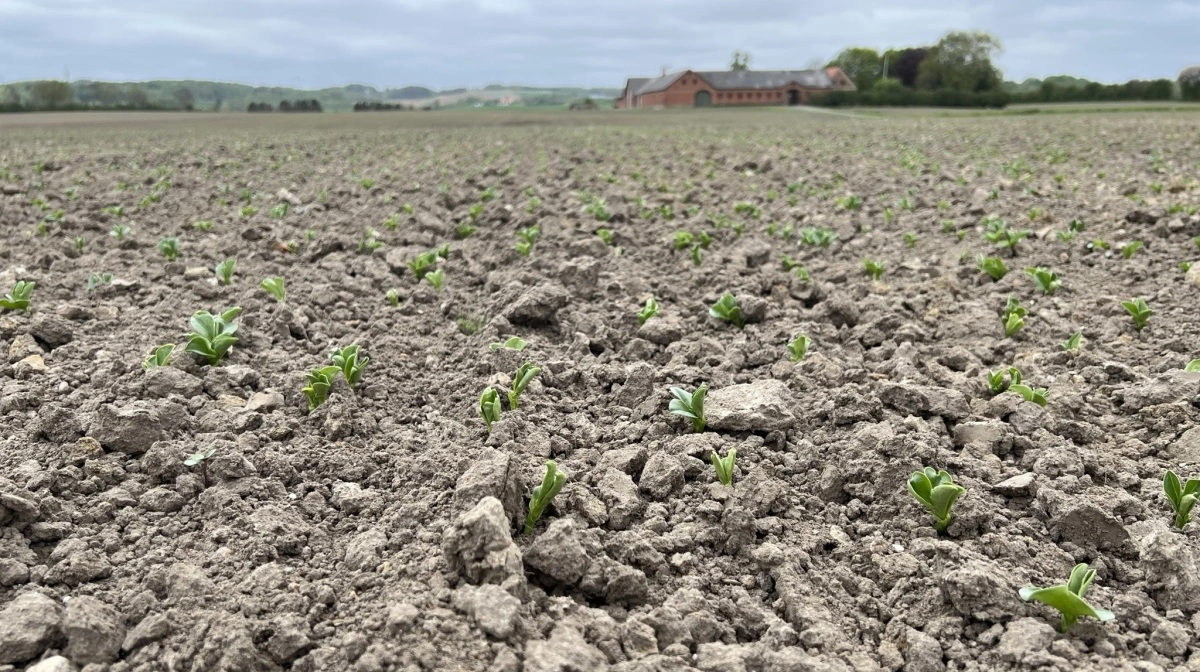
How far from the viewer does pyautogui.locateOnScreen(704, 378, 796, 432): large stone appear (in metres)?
3.31

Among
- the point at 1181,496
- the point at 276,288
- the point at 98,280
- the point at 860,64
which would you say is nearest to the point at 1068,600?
the point at 1181,496

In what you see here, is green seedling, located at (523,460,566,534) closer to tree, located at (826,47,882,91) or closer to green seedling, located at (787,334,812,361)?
green seedling, located at (787,334,812,361)

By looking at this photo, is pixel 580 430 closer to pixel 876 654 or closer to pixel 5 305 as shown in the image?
pixel 876 654

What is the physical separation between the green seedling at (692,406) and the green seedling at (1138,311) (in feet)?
9.31

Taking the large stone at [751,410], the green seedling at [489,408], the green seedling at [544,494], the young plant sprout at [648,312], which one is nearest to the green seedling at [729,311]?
the young plant sprout at [648,312]

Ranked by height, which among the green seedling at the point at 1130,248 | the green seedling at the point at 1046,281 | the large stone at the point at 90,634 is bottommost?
the large stone at the point at 90,634

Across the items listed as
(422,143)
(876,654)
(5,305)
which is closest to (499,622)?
(876,654)

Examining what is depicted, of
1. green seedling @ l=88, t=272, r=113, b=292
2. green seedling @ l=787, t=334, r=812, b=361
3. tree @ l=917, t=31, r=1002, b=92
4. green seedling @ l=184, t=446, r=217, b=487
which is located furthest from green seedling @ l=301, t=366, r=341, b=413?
tree @ l=917, t=31, r=1002, b=92

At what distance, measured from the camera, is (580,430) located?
3.41 metres

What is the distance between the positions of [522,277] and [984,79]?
7623cm

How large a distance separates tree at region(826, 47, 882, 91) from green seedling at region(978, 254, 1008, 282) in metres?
94.2

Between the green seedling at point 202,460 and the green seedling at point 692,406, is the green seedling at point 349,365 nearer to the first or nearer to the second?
the green seedling at point 202,460

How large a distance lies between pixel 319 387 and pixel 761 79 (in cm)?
8766

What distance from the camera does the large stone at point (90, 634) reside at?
2199mm
